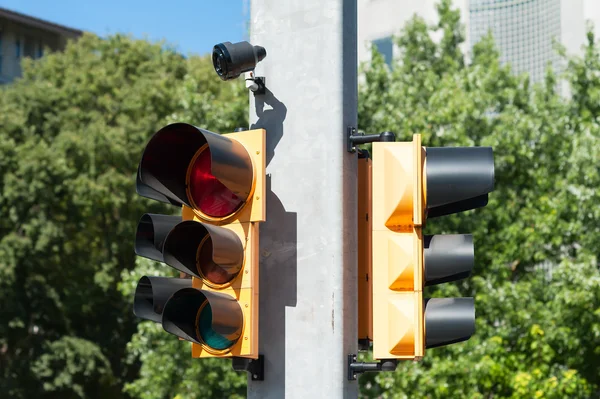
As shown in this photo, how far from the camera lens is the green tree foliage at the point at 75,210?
2697cm

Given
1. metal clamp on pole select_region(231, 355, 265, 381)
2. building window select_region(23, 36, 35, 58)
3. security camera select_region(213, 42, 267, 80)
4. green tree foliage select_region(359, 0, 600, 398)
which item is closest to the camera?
metal clamp on pole select_region(231, 355, 265, 381)

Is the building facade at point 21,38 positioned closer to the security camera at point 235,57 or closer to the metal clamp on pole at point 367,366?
the security camera at point 235,57

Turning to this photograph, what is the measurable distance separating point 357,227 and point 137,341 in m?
15.4

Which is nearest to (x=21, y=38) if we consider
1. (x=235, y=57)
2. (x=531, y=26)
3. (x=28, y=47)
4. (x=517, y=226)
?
(x=28, y=47)

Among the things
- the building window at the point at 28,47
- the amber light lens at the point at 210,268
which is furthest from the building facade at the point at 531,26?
the building window at the point at 28,47

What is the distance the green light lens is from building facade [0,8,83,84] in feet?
165

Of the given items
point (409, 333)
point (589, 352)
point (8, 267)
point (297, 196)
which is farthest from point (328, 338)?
point (8, 267)

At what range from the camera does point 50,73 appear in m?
31.8

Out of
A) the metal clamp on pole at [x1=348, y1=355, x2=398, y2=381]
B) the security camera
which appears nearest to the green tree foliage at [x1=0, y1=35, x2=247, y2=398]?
the security camera

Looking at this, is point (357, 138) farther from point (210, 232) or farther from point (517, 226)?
point (517, 226)

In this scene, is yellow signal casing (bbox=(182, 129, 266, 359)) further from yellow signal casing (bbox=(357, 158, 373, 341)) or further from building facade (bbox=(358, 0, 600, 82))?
building facade (bbox=(358, 0, 600, 82))

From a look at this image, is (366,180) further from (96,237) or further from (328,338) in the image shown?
(96,237)

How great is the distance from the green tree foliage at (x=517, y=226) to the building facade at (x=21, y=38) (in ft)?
119

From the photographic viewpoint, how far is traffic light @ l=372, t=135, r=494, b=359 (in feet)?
13.9
